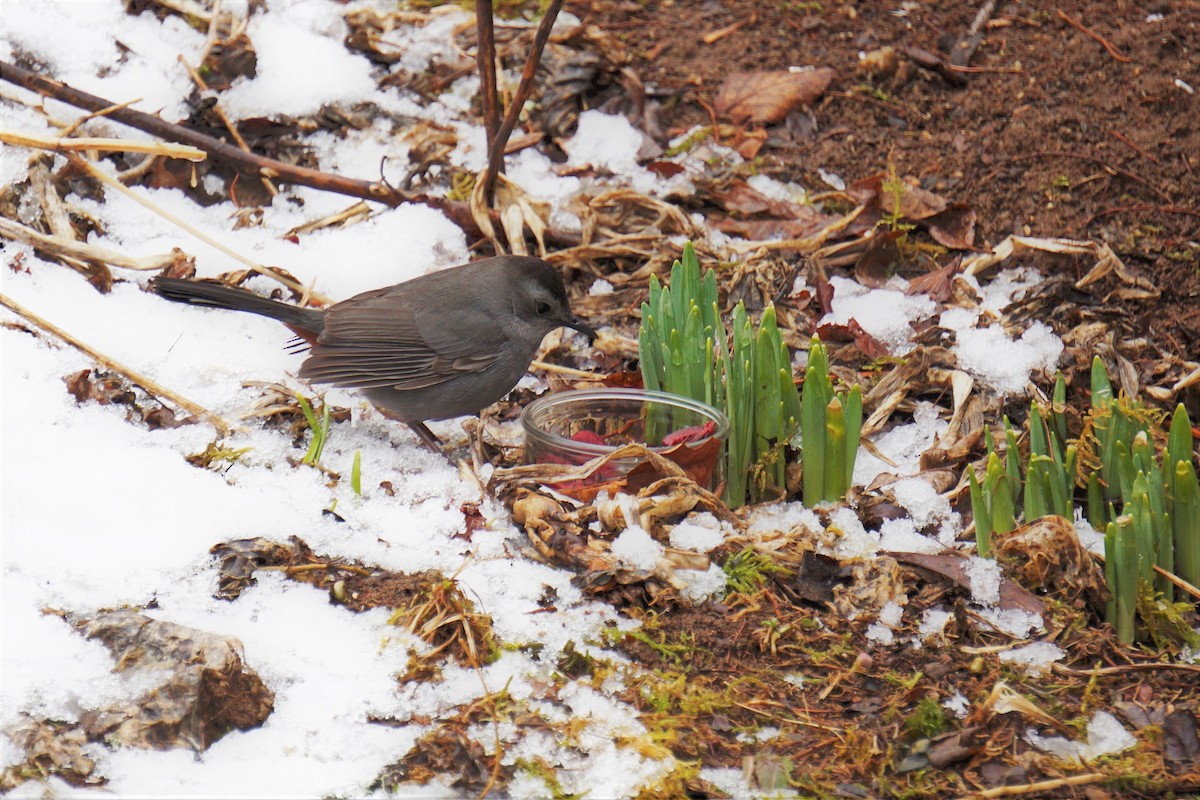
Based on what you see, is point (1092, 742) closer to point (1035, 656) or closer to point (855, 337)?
point (1035, 656)

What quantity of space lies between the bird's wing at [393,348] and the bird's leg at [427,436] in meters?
0.15

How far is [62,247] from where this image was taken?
459cm

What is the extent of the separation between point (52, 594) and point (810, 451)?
83.3 inches

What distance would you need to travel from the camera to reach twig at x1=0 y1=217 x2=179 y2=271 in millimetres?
4570

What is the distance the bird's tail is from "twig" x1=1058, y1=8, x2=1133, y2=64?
13.4 ft

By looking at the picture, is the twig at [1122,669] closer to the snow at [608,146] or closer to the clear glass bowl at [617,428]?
the clear glass bowl at [617,428]

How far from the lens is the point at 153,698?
8.64ft

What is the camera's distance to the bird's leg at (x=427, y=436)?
14.4 ft

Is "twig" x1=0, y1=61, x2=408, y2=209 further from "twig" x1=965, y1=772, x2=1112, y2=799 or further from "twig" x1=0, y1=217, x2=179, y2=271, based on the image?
"twig" x1=965, y1=772, x2=1112, y2=799

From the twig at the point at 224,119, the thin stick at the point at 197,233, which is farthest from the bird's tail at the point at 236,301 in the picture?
the twig at the point at 224,119

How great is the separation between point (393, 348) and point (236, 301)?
59 centimetres

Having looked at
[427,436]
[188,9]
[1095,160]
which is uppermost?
[188,9]

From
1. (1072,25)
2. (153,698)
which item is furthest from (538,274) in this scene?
(1072,25)

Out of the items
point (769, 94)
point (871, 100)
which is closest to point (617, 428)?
point (769, 94)
